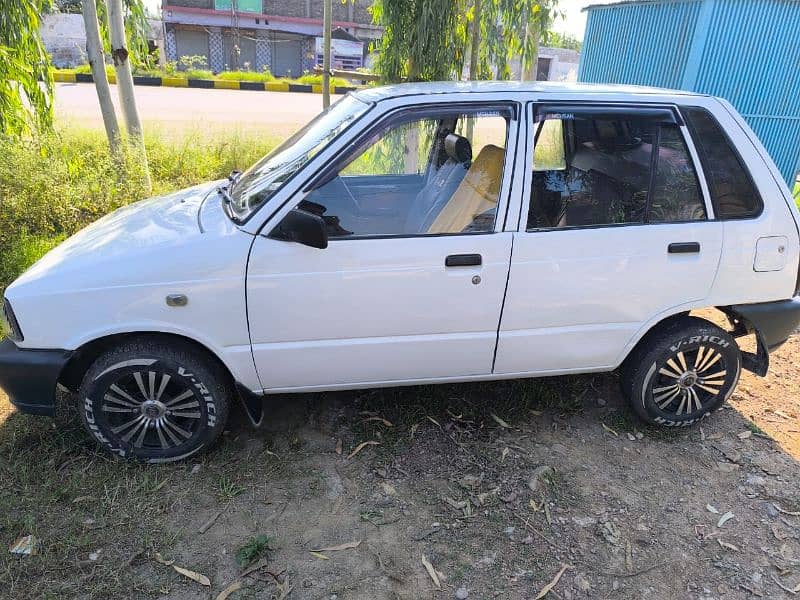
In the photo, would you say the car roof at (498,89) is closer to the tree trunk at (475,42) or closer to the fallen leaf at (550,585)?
the fallen leaf at (550,585)

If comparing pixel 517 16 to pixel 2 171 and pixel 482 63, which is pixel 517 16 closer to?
pixel 482 63

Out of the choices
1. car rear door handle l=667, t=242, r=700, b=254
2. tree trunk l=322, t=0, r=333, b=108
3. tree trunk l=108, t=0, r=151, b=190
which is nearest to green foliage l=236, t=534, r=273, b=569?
car rear door handle l=667, t=242, r=700, b=254

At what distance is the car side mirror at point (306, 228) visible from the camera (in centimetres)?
278

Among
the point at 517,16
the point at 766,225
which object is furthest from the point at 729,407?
the point at 517,16

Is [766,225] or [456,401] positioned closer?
[766,225]

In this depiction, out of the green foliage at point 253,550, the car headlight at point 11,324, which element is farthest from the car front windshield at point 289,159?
the green foliage at point 253,550

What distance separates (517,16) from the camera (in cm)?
657

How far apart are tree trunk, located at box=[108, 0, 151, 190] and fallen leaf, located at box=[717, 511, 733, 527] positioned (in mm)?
6034

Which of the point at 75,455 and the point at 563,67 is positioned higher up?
the point at 563,67

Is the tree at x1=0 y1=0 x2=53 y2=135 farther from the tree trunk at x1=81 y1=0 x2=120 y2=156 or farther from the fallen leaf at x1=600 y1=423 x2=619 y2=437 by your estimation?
the fallen leaf at x1=600 y1=423 x2=619 y2=437

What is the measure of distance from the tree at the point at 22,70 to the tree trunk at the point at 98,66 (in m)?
0.64

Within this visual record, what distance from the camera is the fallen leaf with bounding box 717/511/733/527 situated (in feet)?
9.75

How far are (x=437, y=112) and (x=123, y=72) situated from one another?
15.7ft

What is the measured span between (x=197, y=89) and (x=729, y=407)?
71.2ft
